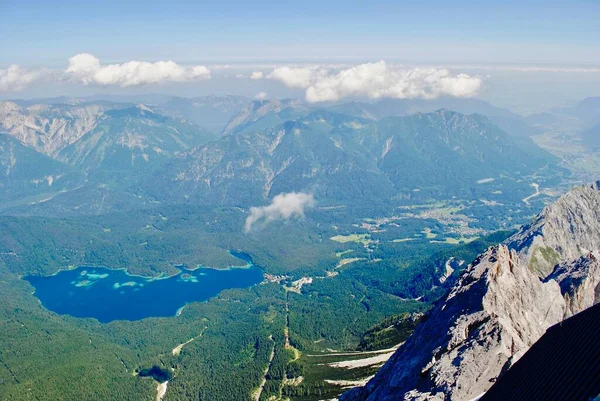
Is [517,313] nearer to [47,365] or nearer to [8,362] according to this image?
[47,365]

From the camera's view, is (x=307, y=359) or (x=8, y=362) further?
(x=8, y=362)

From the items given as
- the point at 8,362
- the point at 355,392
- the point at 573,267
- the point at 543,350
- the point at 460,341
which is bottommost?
the point at 8,362

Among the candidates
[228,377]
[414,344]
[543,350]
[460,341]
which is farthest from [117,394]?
[543,350]

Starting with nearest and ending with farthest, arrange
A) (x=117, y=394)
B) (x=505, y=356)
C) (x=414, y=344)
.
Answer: (x=505, y=356)
(x=414, y=344)
(x=117, y=394)

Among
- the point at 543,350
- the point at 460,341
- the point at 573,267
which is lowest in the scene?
the point at 573,267

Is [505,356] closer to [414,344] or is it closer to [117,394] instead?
[414,344]

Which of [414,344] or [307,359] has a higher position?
[414,344]

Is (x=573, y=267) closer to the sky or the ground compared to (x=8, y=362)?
closer to the sky

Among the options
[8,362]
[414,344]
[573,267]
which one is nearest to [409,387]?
[414,344]

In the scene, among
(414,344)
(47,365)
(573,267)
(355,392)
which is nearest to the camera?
(414,344)
